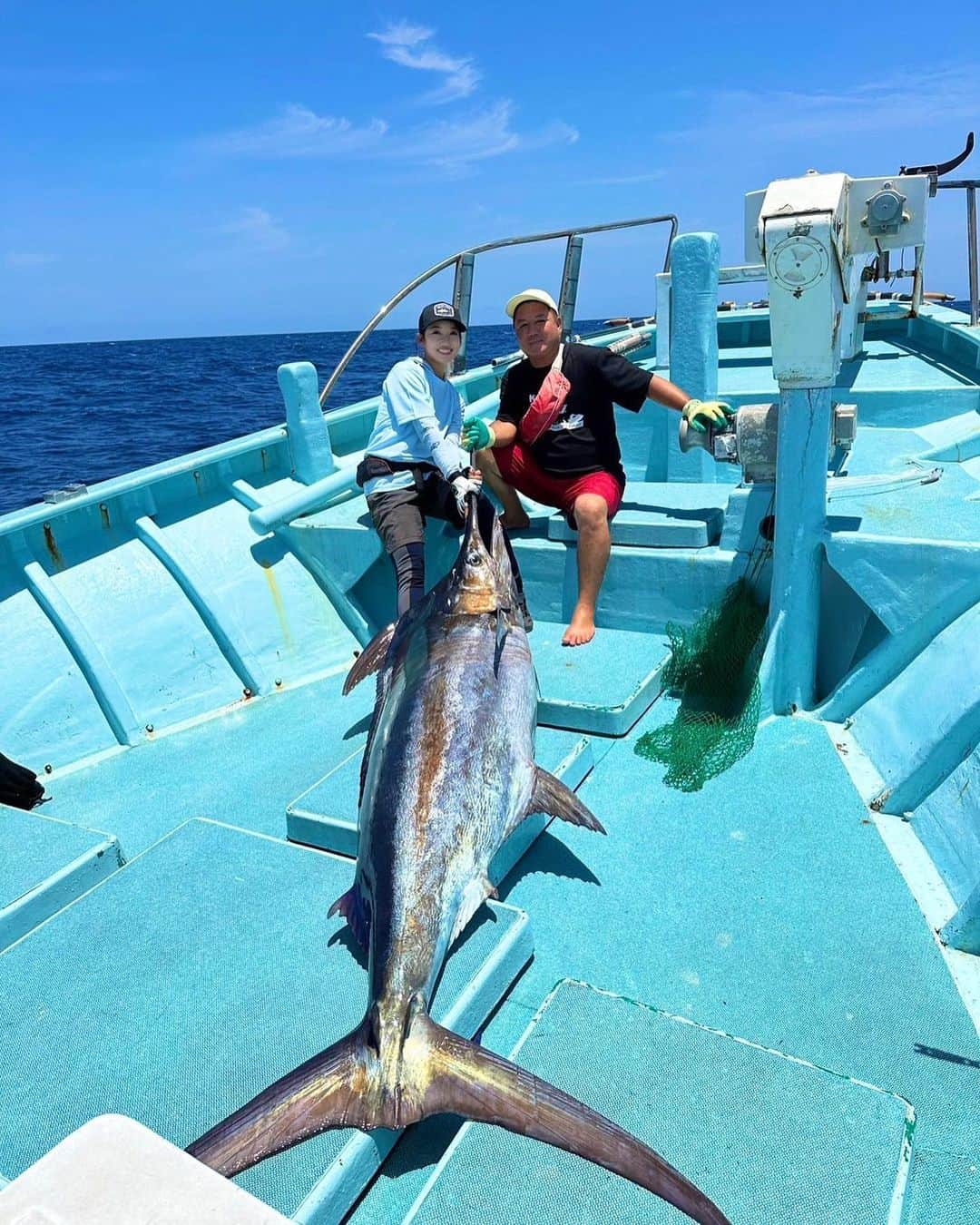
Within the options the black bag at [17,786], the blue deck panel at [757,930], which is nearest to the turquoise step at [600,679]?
the blue deck panel at [757,930]

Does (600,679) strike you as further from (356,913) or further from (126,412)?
(126,412)

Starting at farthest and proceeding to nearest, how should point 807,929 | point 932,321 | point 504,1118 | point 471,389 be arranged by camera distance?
point 932,321
point 471,389
point 807,929
point 504,1118

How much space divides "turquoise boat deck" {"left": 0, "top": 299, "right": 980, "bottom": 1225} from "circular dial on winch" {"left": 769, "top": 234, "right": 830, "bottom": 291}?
3.59 feet

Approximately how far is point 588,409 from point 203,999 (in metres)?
3.43

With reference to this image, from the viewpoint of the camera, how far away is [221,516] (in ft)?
17.6

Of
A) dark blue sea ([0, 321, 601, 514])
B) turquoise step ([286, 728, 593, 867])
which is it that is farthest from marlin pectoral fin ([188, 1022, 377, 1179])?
dark blue sea ([0, 321, 601, 514])

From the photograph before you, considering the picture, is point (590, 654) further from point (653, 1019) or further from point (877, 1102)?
point (877, 1102)

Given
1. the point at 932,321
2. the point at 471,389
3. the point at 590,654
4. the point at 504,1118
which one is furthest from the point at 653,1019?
the point at 932,321

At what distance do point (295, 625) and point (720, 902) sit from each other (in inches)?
121

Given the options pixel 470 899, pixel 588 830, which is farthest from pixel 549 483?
pixel 470 899

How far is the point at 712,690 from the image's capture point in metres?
4.04

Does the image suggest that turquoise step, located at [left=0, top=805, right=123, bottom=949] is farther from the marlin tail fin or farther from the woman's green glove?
the woman's green glove

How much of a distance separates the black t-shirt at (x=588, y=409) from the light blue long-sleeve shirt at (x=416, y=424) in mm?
485

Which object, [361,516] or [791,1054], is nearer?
[791,1054]
